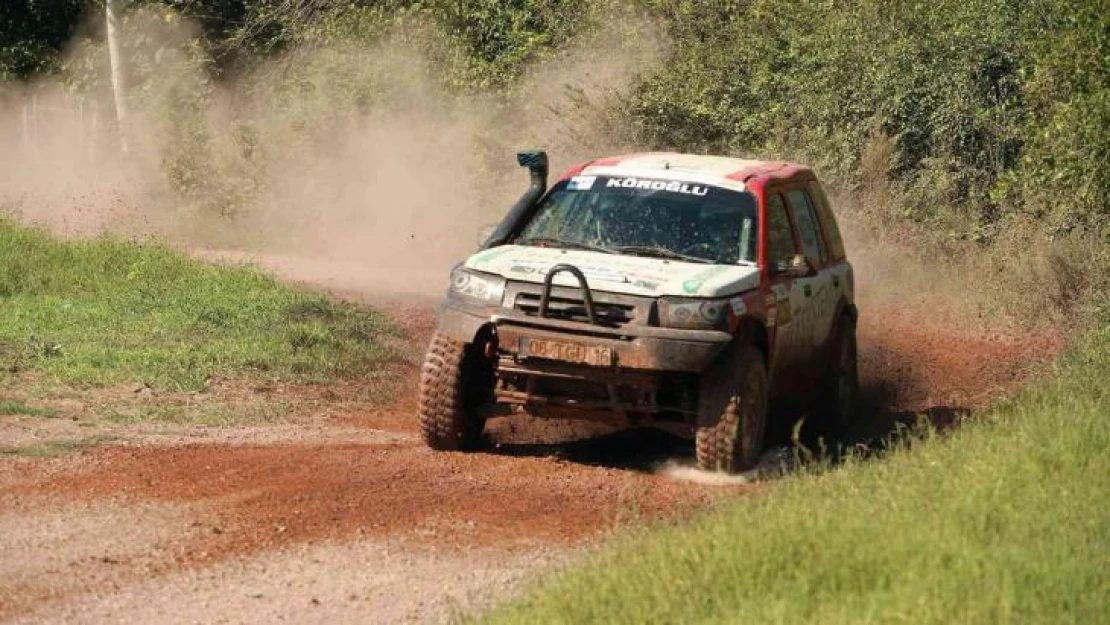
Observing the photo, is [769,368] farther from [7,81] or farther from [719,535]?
[7,81]

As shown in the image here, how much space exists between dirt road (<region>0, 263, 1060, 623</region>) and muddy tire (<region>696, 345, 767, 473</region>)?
0.62 ft

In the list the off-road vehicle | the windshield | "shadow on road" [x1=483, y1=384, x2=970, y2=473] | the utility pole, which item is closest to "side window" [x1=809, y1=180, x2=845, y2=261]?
the off-road vehicle

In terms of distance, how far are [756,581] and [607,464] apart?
4177mm

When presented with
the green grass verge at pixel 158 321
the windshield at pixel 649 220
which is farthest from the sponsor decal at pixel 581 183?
the green grass verge at pixel 158 321

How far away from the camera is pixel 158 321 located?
14875 millimetres

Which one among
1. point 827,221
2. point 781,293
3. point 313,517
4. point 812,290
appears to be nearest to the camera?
point 313,517

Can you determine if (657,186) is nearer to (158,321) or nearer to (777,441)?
(777,441)

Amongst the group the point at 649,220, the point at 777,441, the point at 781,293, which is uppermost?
the point at 649,220

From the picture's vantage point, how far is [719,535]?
706 centimetres

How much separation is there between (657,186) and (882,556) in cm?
494

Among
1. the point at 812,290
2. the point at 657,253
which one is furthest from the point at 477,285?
the point at 812,290

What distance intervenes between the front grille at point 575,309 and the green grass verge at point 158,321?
3.24 metres

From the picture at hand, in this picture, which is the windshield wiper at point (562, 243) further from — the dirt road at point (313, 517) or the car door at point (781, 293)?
the dirt road at point (313, 517)

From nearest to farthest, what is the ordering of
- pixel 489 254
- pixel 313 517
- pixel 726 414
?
pixel 313 517
pixel 726 414
pixel 489 254
